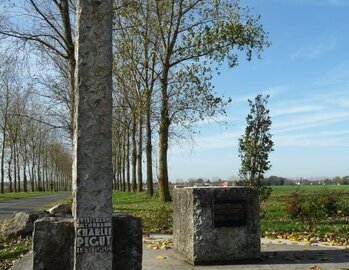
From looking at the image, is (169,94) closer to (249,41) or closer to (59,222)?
(249,41)

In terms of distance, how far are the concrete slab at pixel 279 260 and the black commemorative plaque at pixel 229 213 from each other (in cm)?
75

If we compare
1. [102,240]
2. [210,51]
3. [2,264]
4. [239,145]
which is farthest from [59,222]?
[210,51]

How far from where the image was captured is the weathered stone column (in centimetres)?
537

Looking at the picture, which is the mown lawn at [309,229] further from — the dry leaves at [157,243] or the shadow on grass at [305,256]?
the dry leaves at [157,243]

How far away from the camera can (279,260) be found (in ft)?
29.5

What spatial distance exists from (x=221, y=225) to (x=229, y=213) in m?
0.26

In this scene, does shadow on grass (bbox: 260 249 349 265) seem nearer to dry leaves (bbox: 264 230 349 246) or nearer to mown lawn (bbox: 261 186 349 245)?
dry leaves (bbox: 264 230 349 246)

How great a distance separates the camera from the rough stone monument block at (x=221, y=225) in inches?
353

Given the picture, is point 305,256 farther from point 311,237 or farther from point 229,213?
point 311,237

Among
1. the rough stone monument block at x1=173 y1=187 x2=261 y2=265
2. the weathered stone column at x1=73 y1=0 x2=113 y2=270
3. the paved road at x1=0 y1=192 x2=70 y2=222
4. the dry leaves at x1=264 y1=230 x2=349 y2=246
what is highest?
the weathered stone column at x1=73 y1=0 x2=113 y2=270

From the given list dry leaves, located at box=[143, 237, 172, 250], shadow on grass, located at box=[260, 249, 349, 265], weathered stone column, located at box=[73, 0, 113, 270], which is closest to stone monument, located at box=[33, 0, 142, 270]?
weathered stone column, located at box=[73, 0, 113, 270]

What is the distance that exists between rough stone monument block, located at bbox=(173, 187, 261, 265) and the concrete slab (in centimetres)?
25

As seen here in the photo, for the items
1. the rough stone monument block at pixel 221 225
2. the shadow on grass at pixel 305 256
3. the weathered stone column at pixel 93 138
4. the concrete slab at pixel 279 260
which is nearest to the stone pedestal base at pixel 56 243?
the weathered stone column at pixel 93 138

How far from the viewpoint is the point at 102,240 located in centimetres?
540
